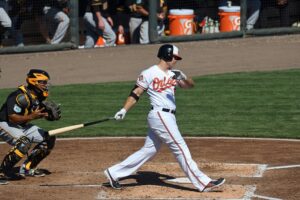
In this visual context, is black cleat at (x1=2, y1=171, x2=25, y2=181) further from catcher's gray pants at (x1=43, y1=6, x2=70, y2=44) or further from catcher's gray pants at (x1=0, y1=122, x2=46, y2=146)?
catcher's gray pants at (x1=43, y1=6, x2=70, y2=44)

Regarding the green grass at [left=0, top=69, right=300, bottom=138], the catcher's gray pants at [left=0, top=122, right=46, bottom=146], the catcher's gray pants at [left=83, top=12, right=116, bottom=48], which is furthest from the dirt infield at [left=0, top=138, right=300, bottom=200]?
the catcher's gray pants at [left=83, top=12, right=116, bottom=48]

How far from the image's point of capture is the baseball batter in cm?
1098

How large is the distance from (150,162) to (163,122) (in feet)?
7.17

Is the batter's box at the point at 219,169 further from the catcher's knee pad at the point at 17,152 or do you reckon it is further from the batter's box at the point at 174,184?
the catcher's knee pad at the point at 17,152

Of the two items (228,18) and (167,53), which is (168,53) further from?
(228,18)

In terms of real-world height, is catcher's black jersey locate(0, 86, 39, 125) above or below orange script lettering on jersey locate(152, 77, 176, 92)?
below

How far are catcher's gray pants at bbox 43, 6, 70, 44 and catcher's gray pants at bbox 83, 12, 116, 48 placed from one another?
2.08ft

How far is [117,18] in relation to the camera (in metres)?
21.4

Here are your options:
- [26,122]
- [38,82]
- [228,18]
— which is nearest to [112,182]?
[26,122]

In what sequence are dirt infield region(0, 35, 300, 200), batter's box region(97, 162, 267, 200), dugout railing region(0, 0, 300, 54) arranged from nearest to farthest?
batter's box region(97, 162, 267, 200) < dirt infield region(0, 35, 300, 200) < dugout railing region(0, 0, 300, 54)

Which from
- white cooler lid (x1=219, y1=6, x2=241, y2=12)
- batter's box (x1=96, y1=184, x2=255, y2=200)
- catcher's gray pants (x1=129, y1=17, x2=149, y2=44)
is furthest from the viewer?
white cooler lid (x1=219, y1=6, x2=241, y2=12)

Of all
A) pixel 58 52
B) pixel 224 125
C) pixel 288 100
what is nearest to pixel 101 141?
pixel 224 125

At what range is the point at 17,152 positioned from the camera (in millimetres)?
11727

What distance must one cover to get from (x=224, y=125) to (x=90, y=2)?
6087 mm
